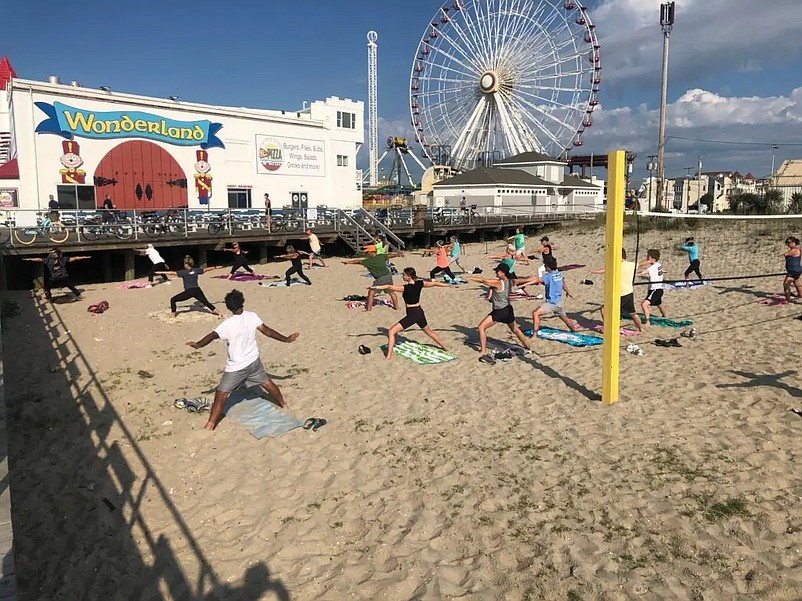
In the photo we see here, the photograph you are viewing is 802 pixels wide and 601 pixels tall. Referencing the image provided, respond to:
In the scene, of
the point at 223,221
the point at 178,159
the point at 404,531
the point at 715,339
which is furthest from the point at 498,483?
the point at 178,159

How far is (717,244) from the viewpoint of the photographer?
2166 centimetres

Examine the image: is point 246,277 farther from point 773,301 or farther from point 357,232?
point 773,301

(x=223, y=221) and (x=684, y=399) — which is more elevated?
(x=223, y=221)

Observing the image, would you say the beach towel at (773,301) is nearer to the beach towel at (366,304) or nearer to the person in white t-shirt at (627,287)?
the person in white t-shirt at (627,287)

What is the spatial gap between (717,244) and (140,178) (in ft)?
76.2

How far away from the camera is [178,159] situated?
26391 millimetres

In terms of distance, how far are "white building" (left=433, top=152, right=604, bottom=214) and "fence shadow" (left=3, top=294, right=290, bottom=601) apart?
3175 centimetres

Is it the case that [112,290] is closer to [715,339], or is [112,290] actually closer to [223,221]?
[223,221]

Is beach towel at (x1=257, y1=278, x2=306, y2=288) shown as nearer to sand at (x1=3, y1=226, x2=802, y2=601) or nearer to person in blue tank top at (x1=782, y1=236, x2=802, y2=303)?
sand at (x1=3, y1=226, x2=802, y2=601)

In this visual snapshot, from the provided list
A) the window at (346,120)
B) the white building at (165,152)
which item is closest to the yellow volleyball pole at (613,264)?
the white building at (165,152)

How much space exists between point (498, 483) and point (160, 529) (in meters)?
2.91

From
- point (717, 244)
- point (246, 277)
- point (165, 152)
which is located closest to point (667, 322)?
point (717, 244)

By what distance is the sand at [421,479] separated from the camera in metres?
4.17

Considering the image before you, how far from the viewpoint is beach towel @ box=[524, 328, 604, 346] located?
A: 10.0 m
